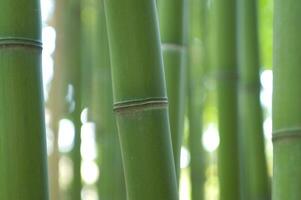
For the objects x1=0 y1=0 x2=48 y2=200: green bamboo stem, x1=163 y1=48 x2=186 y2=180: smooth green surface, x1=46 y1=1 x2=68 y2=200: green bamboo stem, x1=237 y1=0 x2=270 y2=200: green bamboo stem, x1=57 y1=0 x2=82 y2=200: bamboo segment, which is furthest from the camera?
x1=46 y1=1 x2=68 y2=200: green bamboo stem

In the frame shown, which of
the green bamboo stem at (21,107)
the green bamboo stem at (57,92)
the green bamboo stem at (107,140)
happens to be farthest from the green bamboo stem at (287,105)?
the green bamboo stem at (57,92)

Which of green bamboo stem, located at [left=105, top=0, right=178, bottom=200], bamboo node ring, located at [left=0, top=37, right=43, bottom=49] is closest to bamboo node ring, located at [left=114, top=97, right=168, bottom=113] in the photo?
green bamboo stem, located at [left=105, top=0, right=178, bottom=200]

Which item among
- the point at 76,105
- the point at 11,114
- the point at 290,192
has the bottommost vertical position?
the point at 290,192

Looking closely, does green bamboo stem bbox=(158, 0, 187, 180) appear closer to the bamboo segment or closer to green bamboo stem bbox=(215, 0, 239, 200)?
green bamboo stem bbox=(215, 0, 239, 200)

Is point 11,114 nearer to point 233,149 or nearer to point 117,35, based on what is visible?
point 117,35

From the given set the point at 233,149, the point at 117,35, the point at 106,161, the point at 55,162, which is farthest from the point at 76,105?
the point at 117,35

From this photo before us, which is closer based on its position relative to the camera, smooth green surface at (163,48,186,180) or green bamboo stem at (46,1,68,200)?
smooth green surface at (163,48,186,180)

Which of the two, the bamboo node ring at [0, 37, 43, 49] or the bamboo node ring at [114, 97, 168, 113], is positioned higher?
the bamboo node ring at [0, 37, 43, 49]

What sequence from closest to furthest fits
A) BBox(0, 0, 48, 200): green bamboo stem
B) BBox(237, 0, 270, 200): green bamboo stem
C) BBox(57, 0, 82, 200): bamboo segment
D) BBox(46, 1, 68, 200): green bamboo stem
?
BBox(0, 0, 48, 200): green bamboo stem < BBox(237, 0, 270, 200): green bamboo stem < BBox(57, 0, 82, 200): bamboo segment < BBox(46, 1, 68, 200): green bamboo stem

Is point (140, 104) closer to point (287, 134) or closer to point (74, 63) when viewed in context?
point (287, 134)
